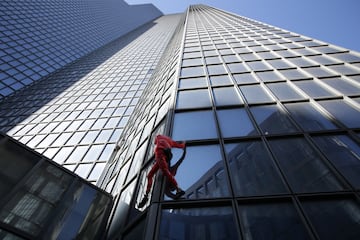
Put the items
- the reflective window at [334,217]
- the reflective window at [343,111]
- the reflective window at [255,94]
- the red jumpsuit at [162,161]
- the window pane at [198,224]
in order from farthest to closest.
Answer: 1. the reflective window at [255,94]
2. the reflective window at [343,111]
3. the red jumpsuit at [162,161]
4. the window pane at [198,224]
5. the reflective window at [334,217]

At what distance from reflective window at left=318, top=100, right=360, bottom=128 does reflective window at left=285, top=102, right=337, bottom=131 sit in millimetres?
437

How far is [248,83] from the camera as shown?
39.3ft

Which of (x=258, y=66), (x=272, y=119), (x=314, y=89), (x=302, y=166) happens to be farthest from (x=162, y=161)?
(x=258, y=66)

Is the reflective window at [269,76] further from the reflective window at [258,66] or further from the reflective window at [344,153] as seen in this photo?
the reflective window at [344,153]

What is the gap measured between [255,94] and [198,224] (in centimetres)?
729

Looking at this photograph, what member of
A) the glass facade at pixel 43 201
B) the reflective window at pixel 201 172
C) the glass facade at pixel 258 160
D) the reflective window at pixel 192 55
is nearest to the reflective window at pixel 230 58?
the reflective window at pixel 192 55

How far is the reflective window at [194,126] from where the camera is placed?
8.28 meters

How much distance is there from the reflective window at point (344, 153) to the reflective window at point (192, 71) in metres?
7.96

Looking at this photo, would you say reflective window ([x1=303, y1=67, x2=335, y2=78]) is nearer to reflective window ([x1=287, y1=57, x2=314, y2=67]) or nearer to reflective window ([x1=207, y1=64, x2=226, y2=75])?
reflective window ([x1=287, y1=57, x2=314, y2=67])

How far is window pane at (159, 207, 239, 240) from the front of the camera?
503 cm

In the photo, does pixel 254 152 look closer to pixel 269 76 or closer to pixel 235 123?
pixel 235 123

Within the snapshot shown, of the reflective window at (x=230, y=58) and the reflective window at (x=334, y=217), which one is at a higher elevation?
the reflective window at (x=230, y=58)

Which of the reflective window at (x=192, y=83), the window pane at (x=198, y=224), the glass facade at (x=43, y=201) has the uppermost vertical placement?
Result: the reflective window at (x=192, y=83)

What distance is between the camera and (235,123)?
28.6ft
